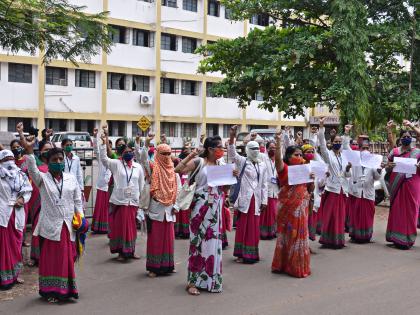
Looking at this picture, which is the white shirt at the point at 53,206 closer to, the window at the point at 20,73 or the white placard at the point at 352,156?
the white placard at the point at 352,156

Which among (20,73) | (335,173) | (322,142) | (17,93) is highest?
(20,73)

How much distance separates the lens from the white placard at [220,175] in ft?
20.9

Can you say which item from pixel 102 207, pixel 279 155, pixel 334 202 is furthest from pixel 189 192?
pixel 102 207

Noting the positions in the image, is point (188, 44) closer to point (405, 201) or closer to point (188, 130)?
point (188, 130)

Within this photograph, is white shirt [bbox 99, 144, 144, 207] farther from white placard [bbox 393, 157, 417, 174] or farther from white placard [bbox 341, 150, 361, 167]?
white placard [bbox 393, 157, 417, 174]

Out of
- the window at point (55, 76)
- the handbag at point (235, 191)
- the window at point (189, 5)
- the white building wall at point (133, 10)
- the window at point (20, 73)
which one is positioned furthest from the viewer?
the window at point (189, 5)

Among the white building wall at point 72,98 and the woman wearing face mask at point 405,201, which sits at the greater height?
the white building wall at point 72,98

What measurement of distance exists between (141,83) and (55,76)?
5.58 metres

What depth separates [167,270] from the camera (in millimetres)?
7254

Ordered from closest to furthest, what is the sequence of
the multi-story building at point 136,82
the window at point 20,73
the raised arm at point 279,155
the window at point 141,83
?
the raised arm at point 279,155 < the window at point 20,73 < the multi-story building at point 136,82 < the window at point 141,83

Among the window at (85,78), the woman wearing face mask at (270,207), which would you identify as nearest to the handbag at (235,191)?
the woman wearing face mask at (270,207)

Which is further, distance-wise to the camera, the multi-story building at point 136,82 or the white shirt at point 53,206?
the multi-story building at point 136,82

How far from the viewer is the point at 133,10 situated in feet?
101

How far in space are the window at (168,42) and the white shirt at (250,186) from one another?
1013 inches
